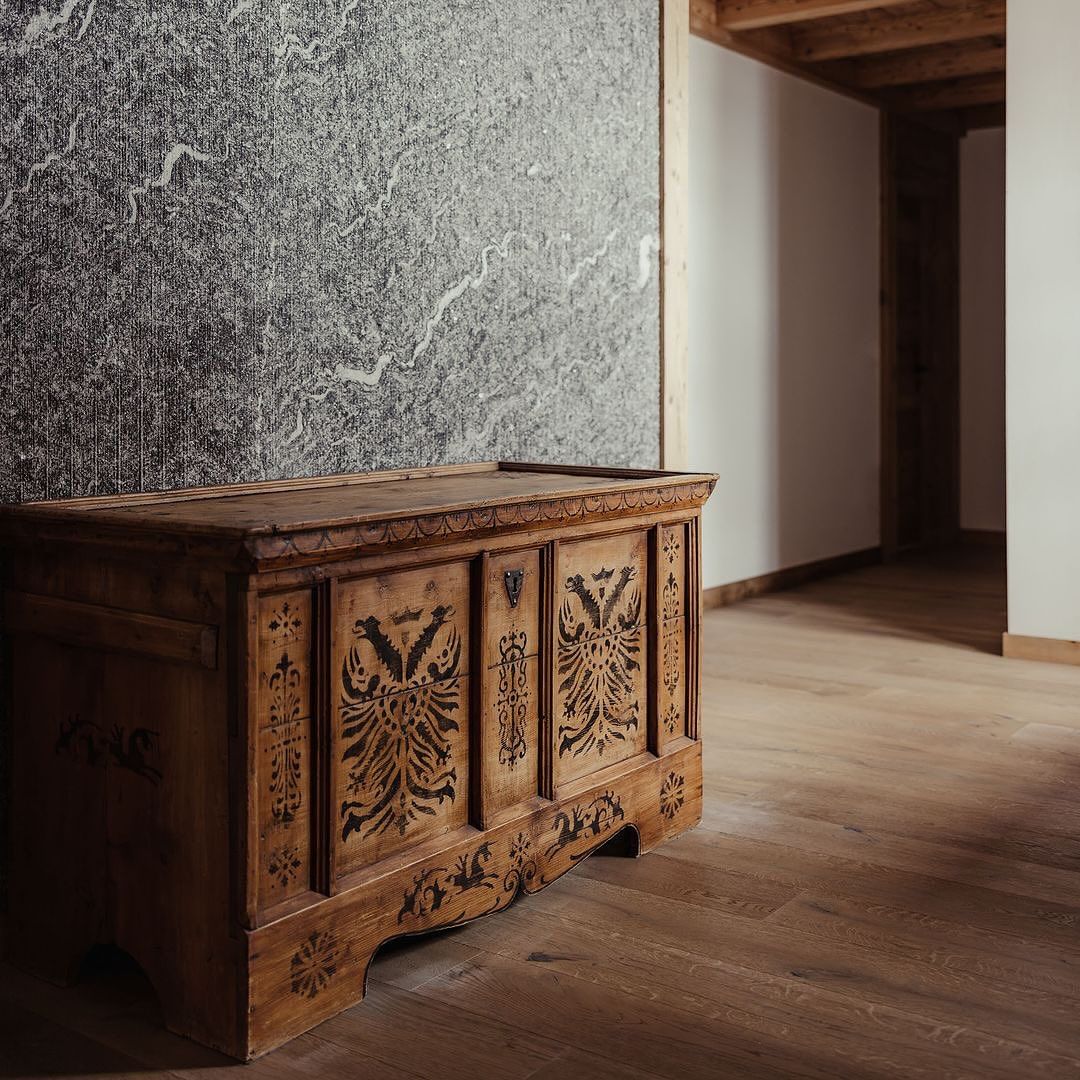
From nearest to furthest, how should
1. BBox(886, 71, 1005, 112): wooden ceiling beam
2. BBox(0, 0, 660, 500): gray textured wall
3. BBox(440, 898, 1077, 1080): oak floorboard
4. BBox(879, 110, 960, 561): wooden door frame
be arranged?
BBox(440, 898, 1077, 1080): oak floorboard < BBox(0, 0, 660, 500): gray textured wall < BBox(886, 71, 1005, 112): wooden ceiling beam < BBox(879, 110, 960, 561): wooden door frame

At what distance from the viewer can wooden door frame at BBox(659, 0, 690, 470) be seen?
3.56 meters

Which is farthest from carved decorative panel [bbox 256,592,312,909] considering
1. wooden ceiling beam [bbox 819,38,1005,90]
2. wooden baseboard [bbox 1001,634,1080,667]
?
wooden ceiling beam [bbox 819,38,1005,90]

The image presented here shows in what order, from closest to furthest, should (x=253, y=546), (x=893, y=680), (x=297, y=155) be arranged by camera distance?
(x=253, y=546) → (x=297, y=155) → (x=893, y=680)

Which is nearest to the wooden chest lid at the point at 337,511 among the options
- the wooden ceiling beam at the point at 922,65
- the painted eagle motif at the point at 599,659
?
the painted eagle motif at the point at 599,659

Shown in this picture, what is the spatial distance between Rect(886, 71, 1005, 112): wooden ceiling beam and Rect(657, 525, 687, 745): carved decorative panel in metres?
4.97

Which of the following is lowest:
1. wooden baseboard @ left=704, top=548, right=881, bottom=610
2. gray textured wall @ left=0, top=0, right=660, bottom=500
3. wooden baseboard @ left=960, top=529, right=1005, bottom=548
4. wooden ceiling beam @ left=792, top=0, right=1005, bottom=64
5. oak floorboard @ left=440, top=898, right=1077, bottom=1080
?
oak floorboard @ left=440, top=898, right=1077, bottom=1080

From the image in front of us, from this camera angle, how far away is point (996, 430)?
753 cm

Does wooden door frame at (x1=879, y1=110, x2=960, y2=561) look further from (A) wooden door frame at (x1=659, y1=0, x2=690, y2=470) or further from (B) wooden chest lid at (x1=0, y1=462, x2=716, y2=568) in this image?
(B) wooden chest lid at (x1=0, y1=462, x2=716, y2=568)

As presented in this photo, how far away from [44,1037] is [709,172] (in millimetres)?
4427

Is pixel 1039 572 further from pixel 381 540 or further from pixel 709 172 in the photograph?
pixel 381 540

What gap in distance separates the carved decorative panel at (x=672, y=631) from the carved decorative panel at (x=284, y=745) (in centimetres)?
94

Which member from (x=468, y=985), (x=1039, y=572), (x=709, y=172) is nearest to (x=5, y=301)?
(x=468, y=985)

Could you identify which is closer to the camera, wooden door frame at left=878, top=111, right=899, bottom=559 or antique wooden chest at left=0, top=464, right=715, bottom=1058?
antique wooden chest at left=0, top=464, right=715, bottom=1058

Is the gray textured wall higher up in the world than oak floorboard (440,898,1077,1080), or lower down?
higher up
